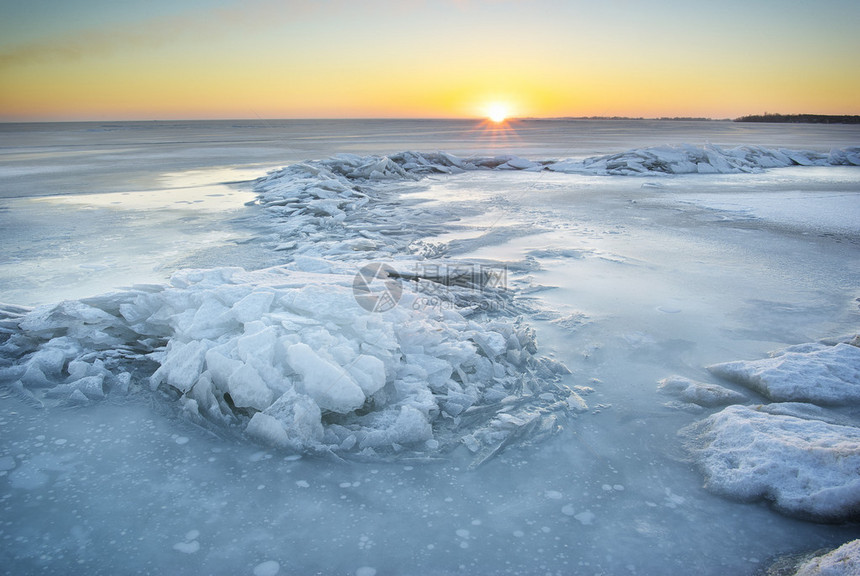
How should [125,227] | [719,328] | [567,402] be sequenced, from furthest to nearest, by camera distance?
[125,227], [719,328], [567,402]

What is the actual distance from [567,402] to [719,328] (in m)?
1.65

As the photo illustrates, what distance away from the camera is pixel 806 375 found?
2795mm

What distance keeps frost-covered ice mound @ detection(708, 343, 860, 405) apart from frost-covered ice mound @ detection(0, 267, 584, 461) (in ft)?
3.35

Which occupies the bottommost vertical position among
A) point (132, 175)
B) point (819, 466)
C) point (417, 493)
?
point (417, 493)

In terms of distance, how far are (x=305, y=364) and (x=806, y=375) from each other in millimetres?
2755

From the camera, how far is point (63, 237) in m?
6.46

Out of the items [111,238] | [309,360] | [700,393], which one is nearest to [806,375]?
[700,393]

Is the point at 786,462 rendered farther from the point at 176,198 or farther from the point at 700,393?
the point at 176,198

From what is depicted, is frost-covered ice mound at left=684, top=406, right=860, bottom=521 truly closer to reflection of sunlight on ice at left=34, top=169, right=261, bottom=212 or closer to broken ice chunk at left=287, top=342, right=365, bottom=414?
broken ice chunk at left=287, top=342, right=365, bottom=414

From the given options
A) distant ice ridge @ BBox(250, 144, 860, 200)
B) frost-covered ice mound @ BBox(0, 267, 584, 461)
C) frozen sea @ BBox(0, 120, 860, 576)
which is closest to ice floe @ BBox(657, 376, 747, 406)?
frozen sea @ BBox(0, 120, 860, 576)

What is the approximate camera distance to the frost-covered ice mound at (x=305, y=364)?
98.6 inches

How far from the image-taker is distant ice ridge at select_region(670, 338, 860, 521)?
1.99m

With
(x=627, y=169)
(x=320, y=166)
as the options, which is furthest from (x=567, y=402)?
(x=627, y=169)

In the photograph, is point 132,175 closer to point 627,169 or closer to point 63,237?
point 63,237
